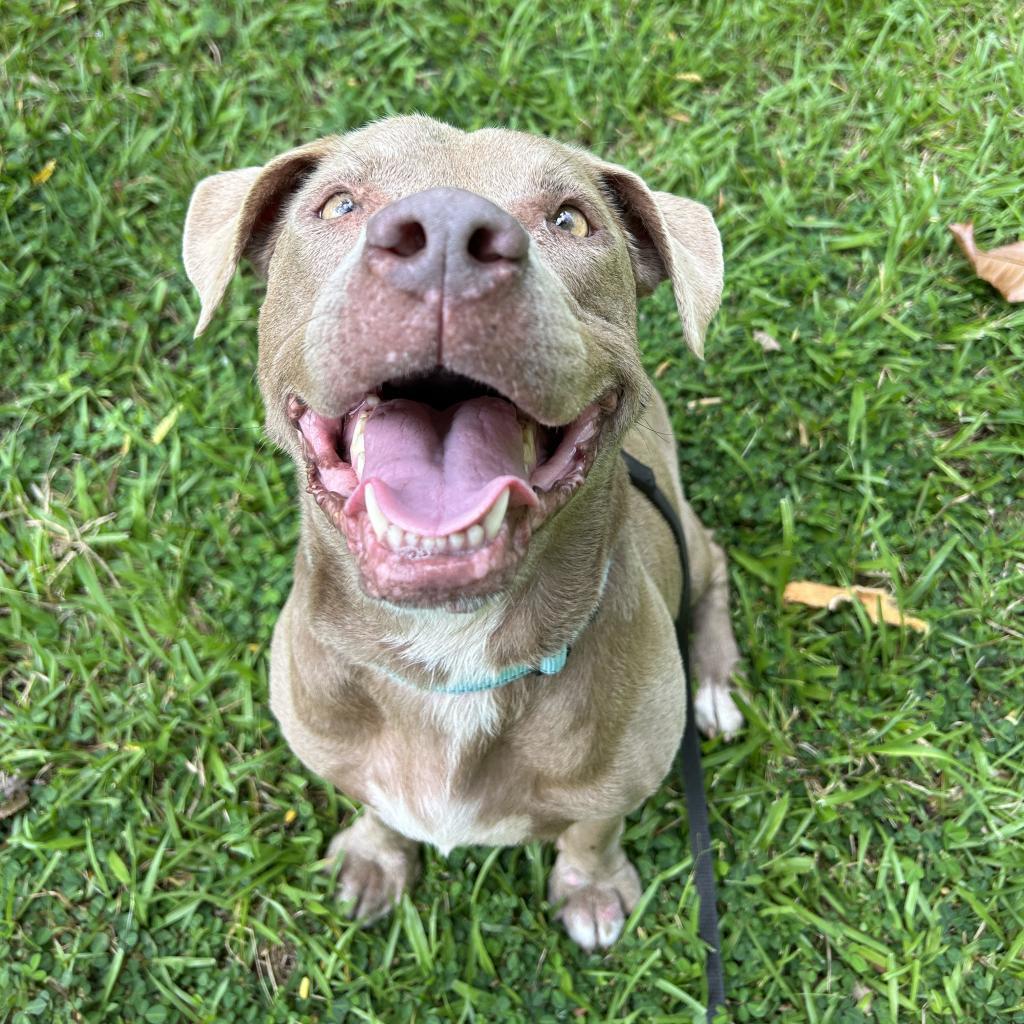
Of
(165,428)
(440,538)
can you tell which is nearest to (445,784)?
(440,538)

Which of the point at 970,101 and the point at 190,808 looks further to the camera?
the point at 970,101

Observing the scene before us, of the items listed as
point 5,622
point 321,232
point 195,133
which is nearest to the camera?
point 321,232

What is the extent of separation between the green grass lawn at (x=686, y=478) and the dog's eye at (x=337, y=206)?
1.98 m

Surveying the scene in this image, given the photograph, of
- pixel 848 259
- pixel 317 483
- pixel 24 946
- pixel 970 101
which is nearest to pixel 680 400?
pixel 848 259

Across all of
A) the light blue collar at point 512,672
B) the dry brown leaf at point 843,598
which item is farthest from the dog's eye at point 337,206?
the dry brown leaf at point 843,598

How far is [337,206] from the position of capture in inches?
98.7

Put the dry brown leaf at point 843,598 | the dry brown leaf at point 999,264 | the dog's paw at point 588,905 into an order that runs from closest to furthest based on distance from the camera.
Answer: the dog's paw at point 588,905
the dry brown leaf at point 843,598
the dry brown leaf at point 999,264

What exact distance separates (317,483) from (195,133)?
3.48 metres

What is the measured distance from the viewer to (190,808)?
3.95 meters

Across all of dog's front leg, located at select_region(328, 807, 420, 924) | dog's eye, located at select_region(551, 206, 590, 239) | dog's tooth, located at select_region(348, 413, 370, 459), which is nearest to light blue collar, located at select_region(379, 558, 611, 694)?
dog's tooth, located at select_region(348, 413, 370, 459)

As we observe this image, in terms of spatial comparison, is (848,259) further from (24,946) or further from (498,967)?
(24,946)

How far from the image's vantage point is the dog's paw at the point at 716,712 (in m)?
4.11

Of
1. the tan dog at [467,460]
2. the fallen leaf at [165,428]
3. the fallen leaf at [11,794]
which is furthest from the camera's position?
the fallen leaf at [165,428]

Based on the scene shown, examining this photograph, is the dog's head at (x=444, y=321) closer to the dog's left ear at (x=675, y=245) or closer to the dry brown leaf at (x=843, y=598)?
the dog's left ear at (x=675, y=245)
